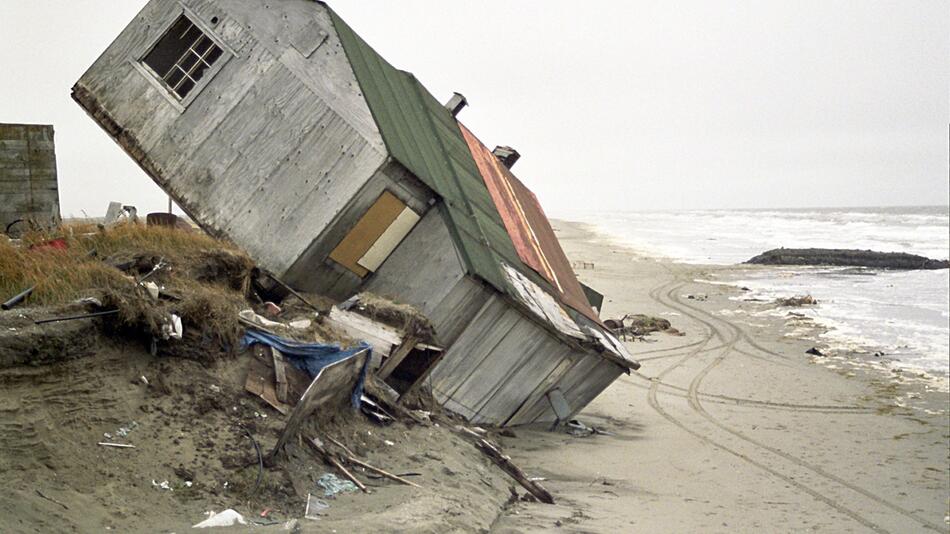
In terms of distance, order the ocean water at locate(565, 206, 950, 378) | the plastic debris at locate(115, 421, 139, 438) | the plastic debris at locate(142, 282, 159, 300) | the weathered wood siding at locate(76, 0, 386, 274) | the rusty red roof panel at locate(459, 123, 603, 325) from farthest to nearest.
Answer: the ocean water at locate(565, 206, 950, 378)
the rusty red roof panel at locate(459, 123, 603, 325)
the weathered wood siding at locate(76, 0, 386, 274)
the plastic debris at locate(142, 282, 159, 300)
the plastic debris at locate(115, 421, 139, 438)

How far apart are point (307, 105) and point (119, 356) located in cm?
511

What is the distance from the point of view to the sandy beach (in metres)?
10.6

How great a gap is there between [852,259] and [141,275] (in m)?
44.8

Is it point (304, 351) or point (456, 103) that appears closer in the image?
point (304, 351)

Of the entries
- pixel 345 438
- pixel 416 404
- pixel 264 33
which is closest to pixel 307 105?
pixel 264 33

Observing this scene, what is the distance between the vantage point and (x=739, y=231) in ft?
Answer: 290

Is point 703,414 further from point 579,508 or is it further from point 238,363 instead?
point 238,363

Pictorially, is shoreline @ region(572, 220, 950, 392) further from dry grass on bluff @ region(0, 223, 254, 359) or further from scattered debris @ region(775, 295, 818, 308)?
dry grass on bluff @ region(0, 223, 254, 359)

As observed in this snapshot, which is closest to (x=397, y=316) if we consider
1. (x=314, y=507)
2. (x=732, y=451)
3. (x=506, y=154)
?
(x=314, y=507)

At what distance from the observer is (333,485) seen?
8.18 m

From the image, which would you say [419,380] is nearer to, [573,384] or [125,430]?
[573,384]

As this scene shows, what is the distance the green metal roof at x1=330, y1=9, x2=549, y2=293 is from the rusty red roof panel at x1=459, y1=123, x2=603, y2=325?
2.00 ft

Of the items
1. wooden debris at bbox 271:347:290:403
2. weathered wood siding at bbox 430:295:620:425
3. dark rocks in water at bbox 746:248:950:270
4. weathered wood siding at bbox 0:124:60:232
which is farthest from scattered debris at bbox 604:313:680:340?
dark rocks in water at bbox 746:248:950:270

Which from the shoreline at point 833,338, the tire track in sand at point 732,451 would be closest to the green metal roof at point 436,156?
the tire track in sand at point 732,451
